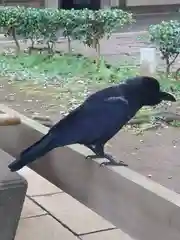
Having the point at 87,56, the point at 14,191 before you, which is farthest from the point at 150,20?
the point at 14,191

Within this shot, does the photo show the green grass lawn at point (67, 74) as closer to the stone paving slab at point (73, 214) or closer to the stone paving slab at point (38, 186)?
the stone paving slab at point (38, 186)

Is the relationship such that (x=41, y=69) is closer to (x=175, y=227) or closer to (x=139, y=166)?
(x=139, y=166)

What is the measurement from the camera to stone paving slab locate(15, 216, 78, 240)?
9.24 ft

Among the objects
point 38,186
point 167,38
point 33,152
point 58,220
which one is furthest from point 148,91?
point 167,38

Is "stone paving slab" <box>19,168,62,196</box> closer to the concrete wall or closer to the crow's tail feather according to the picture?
the crow's tail feather

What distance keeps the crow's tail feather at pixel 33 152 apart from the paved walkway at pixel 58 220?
0.34 meters

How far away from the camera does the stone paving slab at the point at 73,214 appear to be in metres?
2.90

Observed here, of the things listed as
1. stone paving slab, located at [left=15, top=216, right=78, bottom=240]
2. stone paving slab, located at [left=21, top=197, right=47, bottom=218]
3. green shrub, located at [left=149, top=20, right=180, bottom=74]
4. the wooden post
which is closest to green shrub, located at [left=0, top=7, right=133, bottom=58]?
the wooden post

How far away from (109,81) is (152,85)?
3492mm

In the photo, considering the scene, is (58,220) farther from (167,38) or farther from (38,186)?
(167,38)

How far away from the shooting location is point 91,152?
10.4 feet

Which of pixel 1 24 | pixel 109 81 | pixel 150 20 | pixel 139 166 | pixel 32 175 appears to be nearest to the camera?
pixel 32 175

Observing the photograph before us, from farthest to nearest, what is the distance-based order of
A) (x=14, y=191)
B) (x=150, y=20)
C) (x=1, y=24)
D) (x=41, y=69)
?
(x=150, y=20), (x=1, y=24), (x=41, y=69), (x=14, y=191)

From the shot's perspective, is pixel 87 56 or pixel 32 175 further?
pixel 87 56
